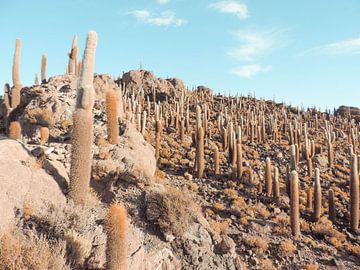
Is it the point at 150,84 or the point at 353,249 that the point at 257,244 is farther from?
the point at 150,84

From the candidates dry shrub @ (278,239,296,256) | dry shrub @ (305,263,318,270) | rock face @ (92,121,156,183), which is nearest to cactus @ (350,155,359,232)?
dry shrub @ (278,239,296,256)

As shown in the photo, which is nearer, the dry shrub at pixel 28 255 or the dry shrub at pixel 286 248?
the dry shrub at pixel 28 255

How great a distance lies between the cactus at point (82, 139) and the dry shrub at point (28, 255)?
2407mm

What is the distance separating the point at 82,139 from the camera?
26.3 ft

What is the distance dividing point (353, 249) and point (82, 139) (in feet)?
32.6

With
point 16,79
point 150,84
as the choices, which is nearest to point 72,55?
point 16,79

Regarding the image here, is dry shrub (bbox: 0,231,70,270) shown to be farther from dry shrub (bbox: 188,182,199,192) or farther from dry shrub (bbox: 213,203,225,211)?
A: dry shrub (bbox: 188,182,199,192)

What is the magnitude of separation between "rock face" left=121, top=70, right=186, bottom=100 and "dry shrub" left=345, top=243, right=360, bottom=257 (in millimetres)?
27182

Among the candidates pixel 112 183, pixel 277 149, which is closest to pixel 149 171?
pixel 112 183

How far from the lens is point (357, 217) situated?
42.5 feet

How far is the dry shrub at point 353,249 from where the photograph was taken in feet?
37.3

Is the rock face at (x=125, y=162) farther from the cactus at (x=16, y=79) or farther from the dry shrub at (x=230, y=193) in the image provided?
the cactus at (x=16, y=79)

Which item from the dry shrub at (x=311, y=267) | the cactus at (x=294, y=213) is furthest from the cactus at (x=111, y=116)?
the dry shrub at (x=311, y=267)

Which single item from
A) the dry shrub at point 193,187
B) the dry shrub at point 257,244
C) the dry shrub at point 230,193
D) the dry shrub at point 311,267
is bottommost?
the dry shrub at point 311,267
